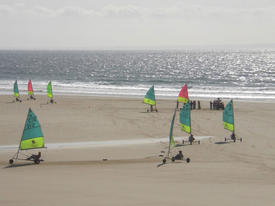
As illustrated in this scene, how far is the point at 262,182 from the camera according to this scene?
1409cm

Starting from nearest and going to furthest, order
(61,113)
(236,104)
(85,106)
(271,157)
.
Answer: (271,157) → (61,113) → (85,106) → (236,104)

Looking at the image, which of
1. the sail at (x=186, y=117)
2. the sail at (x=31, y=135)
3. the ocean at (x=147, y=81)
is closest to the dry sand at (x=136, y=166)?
the sail at (x=31, y=135)

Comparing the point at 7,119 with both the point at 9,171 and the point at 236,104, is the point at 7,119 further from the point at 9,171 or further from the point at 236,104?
the point at 236,104

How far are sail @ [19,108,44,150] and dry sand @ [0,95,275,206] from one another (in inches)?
34.0

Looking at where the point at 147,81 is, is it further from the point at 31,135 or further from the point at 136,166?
the point at 136,166

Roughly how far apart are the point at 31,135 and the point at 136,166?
4.87m

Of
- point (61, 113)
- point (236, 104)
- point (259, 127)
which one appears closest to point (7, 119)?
point (61, 113)

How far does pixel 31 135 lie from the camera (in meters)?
17.0

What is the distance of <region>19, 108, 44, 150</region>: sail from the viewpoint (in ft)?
55.3

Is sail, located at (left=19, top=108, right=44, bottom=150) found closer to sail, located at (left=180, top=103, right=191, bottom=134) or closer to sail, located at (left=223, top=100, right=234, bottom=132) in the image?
sail, located at (left=180, top=103, right=191, bottom=134)

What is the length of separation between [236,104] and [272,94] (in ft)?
44.3

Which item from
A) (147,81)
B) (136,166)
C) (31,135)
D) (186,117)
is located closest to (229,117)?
(186,117)

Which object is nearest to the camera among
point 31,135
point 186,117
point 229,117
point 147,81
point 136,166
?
point 136,166

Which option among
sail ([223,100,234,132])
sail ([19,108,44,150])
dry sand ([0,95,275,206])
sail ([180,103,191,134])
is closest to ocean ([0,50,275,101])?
dry sand ([0,95,275,206])
